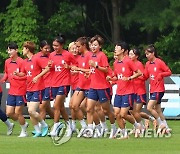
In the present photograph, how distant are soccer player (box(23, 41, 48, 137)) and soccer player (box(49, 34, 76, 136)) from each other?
340 millimetres

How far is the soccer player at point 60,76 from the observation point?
23.6 meters

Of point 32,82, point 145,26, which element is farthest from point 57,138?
point 145,26

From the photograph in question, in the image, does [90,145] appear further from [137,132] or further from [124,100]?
[137,132]

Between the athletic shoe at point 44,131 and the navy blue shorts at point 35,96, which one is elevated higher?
the navy blue shorts at point 35,96

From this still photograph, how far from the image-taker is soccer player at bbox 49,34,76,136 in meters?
23.6

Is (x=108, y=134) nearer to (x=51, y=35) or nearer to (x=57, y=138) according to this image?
(x=57, y=138)

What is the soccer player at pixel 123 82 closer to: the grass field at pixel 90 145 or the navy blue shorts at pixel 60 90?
the grass field at pixel 90 145

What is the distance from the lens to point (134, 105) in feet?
83.0

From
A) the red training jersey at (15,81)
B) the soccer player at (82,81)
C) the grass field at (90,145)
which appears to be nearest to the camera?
the grass field at (90,145)

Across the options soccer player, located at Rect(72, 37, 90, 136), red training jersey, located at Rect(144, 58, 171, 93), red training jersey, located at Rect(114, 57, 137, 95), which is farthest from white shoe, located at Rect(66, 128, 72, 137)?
red training jersey, located at Rect(144, 58, 171, 93)

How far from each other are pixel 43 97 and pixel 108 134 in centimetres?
186

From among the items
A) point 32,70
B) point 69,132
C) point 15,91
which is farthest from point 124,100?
point 15,91

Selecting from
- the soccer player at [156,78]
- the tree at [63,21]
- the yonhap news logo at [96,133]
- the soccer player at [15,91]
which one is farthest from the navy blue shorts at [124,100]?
the tree at [63,21]

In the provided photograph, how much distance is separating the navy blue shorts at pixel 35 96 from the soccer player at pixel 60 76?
12.4 inches
